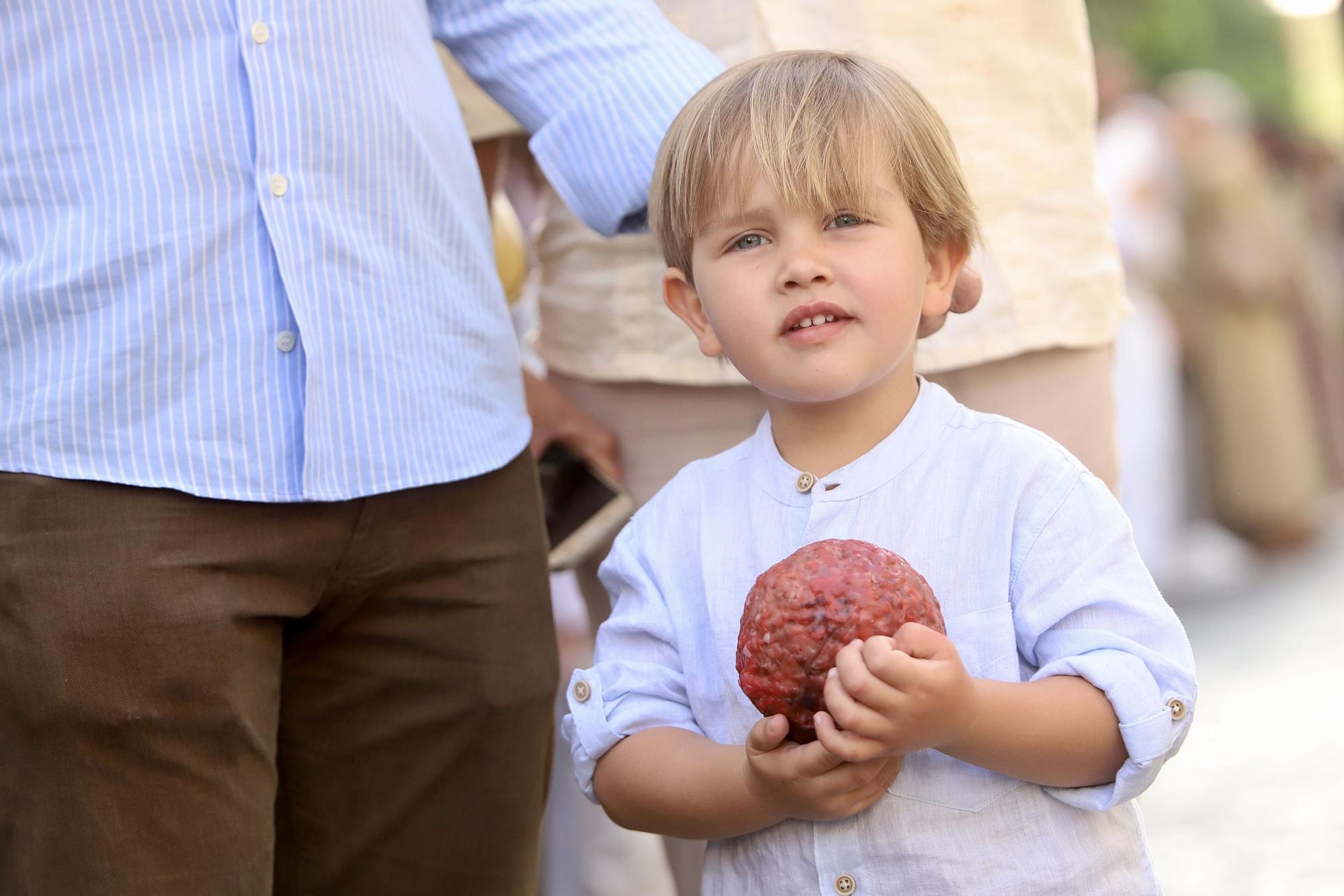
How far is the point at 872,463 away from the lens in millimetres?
1625

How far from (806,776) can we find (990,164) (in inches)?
42.7

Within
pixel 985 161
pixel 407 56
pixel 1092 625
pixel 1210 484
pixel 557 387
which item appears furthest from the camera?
pixel 1210 484

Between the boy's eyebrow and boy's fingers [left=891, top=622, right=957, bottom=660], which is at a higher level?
the boy's eyebrow

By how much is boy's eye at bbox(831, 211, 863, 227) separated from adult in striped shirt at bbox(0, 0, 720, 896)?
0.45 m

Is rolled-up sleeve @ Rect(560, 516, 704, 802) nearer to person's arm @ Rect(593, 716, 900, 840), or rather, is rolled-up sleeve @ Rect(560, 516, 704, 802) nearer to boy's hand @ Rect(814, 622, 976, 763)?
person's arm @ Rect(593, 716, 900, 840)

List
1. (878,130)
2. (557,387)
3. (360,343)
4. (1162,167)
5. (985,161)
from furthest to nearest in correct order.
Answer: (1162,167)
(557,387)
(985,161)
(360,343)
(878,130)

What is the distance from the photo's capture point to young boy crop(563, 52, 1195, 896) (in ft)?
4.79

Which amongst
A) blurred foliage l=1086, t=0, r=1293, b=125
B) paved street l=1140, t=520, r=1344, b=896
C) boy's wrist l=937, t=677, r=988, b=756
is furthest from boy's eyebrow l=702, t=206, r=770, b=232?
blurred foliage l=1086, t=0, r=1293, b=125

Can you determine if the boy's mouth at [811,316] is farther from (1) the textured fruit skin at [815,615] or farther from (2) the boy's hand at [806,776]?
(2) the boy's hand at [806,776]

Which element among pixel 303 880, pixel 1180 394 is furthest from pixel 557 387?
pixel 1180 394

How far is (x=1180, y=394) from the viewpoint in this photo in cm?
843

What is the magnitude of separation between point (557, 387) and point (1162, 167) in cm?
610

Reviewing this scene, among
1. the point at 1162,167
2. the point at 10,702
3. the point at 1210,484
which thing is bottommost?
the point at 1210,484

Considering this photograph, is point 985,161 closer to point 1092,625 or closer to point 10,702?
point 1092,625
